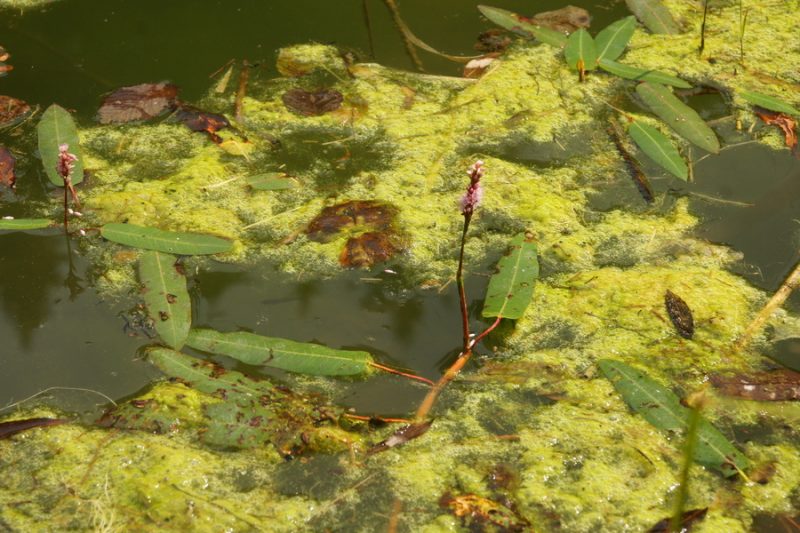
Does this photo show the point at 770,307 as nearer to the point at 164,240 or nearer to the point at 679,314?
the point at 679,314

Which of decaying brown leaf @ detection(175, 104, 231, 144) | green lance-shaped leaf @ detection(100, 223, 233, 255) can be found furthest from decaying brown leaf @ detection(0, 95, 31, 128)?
green lance-shaped leaf @ detection(100, 223, 233, 255)

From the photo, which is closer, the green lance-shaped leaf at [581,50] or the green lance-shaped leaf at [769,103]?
the green lance-shaped leaf at [769,103]

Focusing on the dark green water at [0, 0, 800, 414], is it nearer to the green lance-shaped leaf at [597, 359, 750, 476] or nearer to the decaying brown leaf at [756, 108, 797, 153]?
the decaying brown leaf at [756, 108, 797, 153]

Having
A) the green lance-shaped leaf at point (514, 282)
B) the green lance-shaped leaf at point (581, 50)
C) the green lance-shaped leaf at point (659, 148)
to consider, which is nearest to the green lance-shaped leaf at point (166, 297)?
the green lance-shaped leaf at point (514, 282)

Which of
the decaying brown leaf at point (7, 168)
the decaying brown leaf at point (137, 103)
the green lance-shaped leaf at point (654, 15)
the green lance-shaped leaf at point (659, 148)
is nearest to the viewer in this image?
the decaying brown leaf at point (7, 168)

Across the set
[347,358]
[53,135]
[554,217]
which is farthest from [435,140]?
[53,135]

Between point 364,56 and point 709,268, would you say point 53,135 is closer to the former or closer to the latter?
point 364,56

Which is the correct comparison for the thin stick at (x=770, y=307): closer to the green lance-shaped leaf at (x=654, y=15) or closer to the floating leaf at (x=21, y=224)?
the green lance-shaped leaf at (x=654, y=15)
